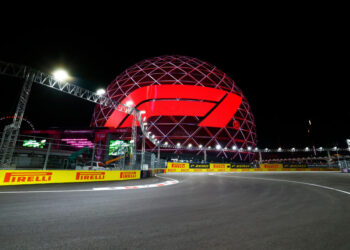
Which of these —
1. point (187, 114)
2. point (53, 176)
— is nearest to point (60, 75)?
point (53, 176)

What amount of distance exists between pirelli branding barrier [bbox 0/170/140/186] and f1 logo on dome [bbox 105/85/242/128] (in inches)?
821

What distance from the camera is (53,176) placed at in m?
7.30

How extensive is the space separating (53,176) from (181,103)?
79.0 ft

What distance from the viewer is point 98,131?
30016 millimetres

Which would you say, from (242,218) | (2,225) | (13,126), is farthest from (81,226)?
(13,126)

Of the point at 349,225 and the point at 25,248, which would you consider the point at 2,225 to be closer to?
the point at 25,248

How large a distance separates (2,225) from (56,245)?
1132 mm

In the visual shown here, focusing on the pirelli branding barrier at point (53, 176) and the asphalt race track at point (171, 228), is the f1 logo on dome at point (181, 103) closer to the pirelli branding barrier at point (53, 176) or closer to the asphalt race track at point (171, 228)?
the pirelli branding barrier at point (53, 176)

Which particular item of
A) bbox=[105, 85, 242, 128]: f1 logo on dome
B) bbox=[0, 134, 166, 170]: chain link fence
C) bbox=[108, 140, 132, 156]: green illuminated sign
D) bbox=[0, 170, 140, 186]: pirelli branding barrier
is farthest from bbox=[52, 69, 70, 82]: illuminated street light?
bbox=[105, 85, 242, 128]: f1 logo on dome

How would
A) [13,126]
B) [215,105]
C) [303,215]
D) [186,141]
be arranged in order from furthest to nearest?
[215,105] → [186,141] → [13,126] → [303,215]

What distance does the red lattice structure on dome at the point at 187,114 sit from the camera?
28.9m

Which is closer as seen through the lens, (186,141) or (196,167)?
(196,167)

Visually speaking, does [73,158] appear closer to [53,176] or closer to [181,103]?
[53,176]

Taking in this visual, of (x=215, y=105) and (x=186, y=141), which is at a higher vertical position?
(x=215, y=105)
